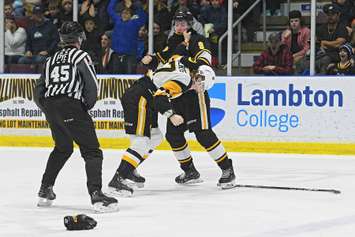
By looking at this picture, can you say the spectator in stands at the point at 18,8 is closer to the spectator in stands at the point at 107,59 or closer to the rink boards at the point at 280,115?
the spectator in stands at the point at 107,59

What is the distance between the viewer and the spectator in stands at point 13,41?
40.0 ft

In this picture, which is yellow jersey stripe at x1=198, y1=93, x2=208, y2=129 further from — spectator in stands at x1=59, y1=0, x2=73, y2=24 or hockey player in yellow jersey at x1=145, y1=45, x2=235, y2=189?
spectator in stands at x1=59, y1=0, x2=73, y2=24

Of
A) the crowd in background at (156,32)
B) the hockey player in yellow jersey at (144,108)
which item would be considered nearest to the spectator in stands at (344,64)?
the crowd in background at (156,32)

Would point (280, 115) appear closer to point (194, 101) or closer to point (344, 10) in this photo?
point (344, 10)

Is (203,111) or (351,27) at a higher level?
(351,27)

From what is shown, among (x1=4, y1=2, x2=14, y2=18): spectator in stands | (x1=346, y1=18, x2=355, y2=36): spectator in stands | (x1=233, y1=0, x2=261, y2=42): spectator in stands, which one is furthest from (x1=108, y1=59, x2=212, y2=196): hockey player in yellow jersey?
(x1=4, y1=2, x2=14, y2=18): spectator in stands

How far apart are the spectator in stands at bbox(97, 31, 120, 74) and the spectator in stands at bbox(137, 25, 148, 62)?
1.10ft

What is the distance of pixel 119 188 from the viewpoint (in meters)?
6.40

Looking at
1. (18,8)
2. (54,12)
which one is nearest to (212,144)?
(54,12)

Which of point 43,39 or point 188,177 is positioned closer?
point 188,177

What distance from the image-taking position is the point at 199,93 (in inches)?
269

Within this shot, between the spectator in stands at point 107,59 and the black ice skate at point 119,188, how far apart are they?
5063mm

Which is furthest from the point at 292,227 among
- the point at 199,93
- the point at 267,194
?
the point at 199,93

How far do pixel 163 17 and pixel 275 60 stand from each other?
6.07ft
